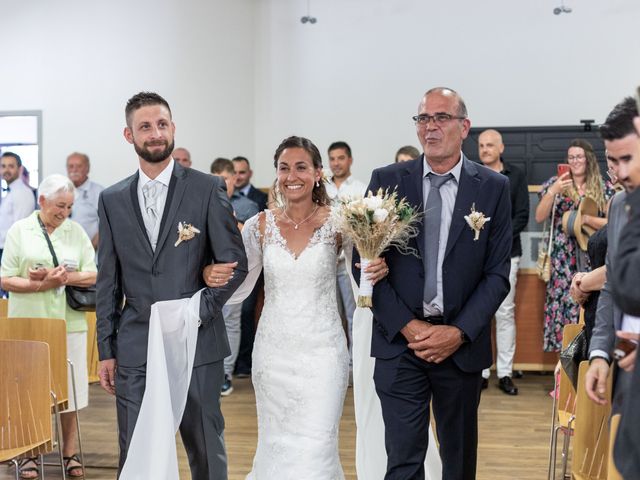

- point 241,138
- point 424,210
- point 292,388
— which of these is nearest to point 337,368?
point 292,388

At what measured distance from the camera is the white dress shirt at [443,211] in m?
4.32

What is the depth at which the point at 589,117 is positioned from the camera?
38.4ft

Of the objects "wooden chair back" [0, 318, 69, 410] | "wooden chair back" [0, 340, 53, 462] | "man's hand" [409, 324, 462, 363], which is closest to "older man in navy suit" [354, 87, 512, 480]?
"man's hand" [409, 324, 462, 363]

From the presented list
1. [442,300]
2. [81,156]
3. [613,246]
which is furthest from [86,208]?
[613,246]

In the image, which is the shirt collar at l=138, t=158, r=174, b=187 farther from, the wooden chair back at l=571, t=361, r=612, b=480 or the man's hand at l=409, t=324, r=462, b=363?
the wooden chair back at l=571, t=361, r=612, b=480

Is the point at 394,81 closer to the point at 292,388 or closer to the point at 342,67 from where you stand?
the point at 342,67

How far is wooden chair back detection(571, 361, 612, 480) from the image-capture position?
13.4ft

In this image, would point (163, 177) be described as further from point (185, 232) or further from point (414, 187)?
point (414, 187)

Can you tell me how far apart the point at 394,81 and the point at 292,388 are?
7.92 meters

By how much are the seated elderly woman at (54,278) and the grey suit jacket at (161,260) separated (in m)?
1.63

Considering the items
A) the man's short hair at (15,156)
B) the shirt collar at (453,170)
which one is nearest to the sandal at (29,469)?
the shirt collar at (453,170)

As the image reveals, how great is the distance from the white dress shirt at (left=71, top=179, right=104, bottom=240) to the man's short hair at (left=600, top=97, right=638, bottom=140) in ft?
24.6

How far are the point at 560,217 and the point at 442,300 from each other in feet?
14.7

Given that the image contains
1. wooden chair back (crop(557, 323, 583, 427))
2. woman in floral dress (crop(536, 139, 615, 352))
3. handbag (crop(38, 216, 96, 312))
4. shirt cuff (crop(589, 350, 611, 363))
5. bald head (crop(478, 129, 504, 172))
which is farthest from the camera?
bald head (crop(478, 129, 504, 172))
